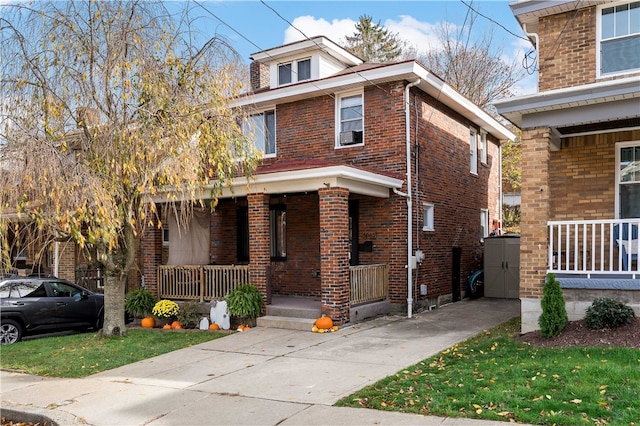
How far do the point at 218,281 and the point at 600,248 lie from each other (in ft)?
27.6

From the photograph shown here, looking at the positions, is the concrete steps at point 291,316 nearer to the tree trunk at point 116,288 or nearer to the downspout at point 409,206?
the downspout at point 409,206

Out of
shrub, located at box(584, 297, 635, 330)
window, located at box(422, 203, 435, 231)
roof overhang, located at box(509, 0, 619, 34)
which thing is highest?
roof overhang, located at box(509, 0, 619, 34)

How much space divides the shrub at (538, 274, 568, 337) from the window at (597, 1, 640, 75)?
453 cm

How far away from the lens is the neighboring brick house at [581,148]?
918 centimetres

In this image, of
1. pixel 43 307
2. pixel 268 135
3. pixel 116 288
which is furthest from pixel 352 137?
pixel 43 307

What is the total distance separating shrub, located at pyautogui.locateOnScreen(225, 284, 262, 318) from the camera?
37.9 ft

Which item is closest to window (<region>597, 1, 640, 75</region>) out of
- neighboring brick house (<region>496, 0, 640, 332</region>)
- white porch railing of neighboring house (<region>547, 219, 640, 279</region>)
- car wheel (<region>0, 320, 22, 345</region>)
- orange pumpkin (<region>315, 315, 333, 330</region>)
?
neighboring brick house (<region>496, 0, 640, 332</region>)

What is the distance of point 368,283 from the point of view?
12.3 m

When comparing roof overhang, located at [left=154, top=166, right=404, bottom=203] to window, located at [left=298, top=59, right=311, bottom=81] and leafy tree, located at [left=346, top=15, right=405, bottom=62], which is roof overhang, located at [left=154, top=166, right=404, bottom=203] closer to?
window, located at [left=298, top=59, right=311, bottom=81]

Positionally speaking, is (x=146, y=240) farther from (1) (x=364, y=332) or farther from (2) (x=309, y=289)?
(1) (x=364, y=332)

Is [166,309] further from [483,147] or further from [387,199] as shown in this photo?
A: [483,147]

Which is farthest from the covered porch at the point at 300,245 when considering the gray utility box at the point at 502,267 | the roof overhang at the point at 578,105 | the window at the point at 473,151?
→ the window at the point at 473,151

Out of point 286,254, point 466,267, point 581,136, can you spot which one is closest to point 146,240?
point 286,254

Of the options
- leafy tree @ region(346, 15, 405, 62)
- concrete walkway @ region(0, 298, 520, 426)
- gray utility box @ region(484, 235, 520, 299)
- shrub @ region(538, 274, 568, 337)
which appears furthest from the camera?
leafy tree @ region(346, 15, 405, 62)
